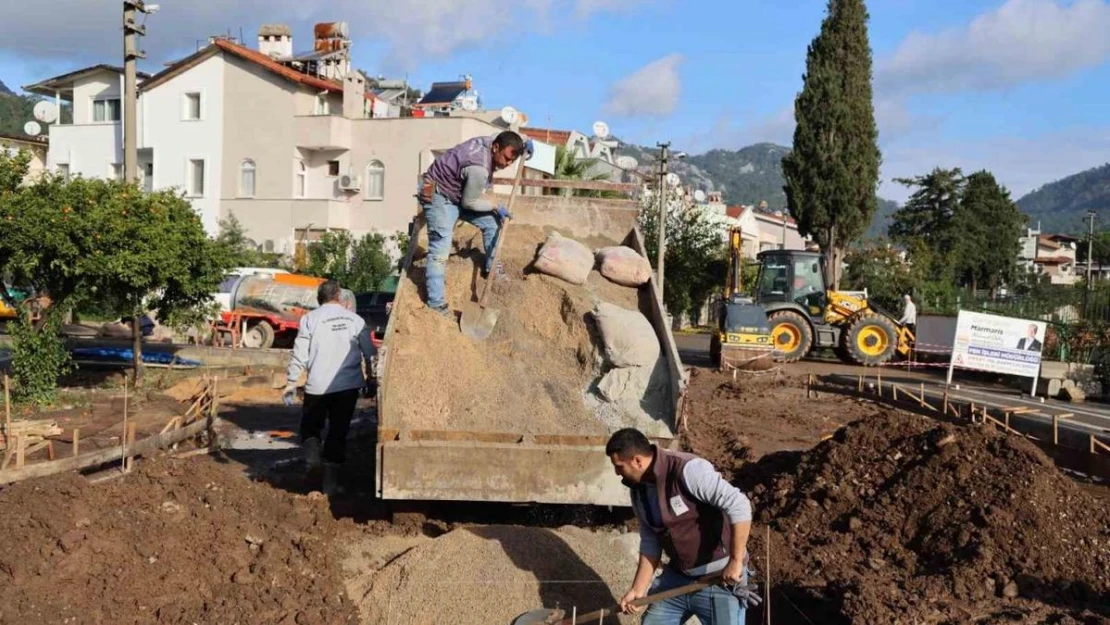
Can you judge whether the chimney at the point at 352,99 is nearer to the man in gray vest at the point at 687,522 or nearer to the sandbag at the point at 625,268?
the sandbag at the point at 625,268

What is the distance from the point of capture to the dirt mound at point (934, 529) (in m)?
4.98

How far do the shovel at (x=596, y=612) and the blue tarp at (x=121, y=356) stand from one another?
42.5 feet

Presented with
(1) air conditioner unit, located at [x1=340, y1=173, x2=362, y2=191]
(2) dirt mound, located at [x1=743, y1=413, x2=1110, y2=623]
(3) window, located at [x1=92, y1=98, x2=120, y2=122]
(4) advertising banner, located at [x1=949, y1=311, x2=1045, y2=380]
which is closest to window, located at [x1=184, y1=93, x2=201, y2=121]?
(3) window, located at [x1=92, y1=98, x2=120, y2=122]

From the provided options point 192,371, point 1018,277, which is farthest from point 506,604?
point 1018,277

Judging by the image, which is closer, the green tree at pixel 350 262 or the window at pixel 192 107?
the green tree at pixel 350 262

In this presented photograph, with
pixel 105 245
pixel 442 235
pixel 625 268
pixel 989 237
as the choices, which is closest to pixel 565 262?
pixel 625 268

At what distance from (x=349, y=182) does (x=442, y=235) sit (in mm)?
24095

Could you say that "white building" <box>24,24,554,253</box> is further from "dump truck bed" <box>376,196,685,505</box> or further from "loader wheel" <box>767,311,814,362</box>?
"dump truck bed" <box>376,196,685,505</box>

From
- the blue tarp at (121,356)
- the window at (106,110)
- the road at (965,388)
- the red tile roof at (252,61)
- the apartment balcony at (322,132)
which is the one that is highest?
the red tile roof at (252,61)

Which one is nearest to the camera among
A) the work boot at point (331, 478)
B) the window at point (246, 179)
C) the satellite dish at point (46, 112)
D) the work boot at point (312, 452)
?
the work boot at point (312, 452)

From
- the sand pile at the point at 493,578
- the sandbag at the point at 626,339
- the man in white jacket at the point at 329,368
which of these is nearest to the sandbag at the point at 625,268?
the sandbag at the point at 626,339

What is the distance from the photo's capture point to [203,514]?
227 inches

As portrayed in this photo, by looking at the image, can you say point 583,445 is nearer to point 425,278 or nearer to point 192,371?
point 425,278

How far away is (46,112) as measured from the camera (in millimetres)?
33031
